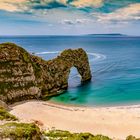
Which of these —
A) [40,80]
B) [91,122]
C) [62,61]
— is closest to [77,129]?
[91,122]

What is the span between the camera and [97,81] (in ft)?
288

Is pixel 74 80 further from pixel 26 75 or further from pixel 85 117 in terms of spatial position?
pixel 85 117

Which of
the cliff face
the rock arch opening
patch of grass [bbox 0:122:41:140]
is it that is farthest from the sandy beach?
patch of grass [bbox 0:122:41:140]

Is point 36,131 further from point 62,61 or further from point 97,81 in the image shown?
point 97,81

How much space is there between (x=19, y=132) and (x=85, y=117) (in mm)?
34951

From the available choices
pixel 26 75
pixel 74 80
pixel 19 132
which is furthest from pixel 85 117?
pixel 74 80

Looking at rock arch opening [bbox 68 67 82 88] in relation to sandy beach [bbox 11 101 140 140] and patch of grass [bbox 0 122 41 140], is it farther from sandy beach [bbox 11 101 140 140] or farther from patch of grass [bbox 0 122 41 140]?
patch of grass [bbox 0 122 41 140]

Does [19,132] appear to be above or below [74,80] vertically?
above

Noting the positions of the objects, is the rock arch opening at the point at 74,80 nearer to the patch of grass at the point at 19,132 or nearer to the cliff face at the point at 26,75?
the cliff face at the point at 26,75

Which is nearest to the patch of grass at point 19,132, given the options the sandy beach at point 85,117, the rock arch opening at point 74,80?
the sandy beach at point 85,117

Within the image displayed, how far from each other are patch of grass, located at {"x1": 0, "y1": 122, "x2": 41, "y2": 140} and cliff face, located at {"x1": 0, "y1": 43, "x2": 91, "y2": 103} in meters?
40.4

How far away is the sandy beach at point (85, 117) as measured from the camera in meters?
46.1

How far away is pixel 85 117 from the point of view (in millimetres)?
52312

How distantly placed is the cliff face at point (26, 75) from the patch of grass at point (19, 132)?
40414 millimetres
